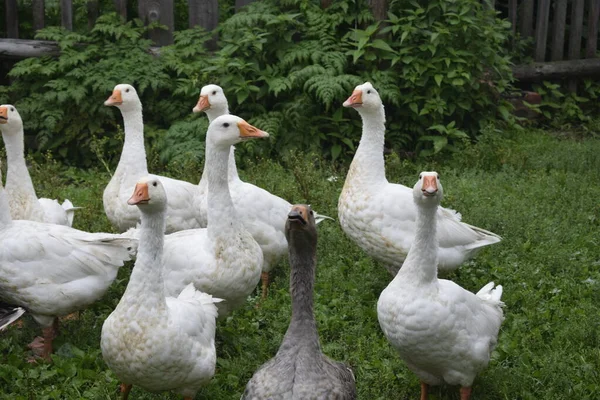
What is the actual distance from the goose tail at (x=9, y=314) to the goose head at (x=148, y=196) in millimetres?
1029

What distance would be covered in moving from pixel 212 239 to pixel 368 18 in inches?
202

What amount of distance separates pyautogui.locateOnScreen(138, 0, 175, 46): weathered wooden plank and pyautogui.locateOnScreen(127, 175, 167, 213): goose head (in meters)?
5.95

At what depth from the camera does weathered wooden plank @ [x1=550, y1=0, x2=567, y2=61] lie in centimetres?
1198

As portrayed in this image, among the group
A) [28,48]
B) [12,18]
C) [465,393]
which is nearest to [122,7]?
[28,48]

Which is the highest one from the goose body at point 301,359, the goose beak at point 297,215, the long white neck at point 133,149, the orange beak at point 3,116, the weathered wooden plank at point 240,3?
the weathered wooden plank at point 240,3

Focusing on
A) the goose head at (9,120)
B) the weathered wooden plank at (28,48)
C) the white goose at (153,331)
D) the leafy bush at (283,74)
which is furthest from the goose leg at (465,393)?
the weathered wooden plank at (28,48)

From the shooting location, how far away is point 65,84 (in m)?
9.94

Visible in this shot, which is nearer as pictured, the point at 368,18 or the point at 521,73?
the point at 368,18

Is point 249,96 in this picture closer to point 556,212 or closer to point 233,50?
point 233,50

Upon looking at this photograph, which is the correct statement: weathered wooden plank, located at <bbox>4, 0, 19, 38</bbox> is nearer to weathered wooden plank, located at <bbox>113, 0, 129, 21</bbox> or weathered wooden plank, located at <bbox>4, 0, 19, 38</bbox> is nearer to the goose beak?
weathered wooden plank, located at <bbox>113, 0, 129, 21</bbox>

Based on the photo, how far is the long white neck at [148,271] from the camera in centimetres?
475

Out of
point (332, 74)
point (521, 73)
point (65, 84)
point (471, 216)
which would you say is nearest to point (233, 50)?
point (332, 74)

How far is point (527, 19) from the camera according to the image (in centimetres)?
1205

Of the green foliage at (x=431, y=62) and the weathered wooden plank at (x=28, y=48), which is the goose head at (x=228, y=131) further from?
the weathered wooden plank at (x=28, y=48)
